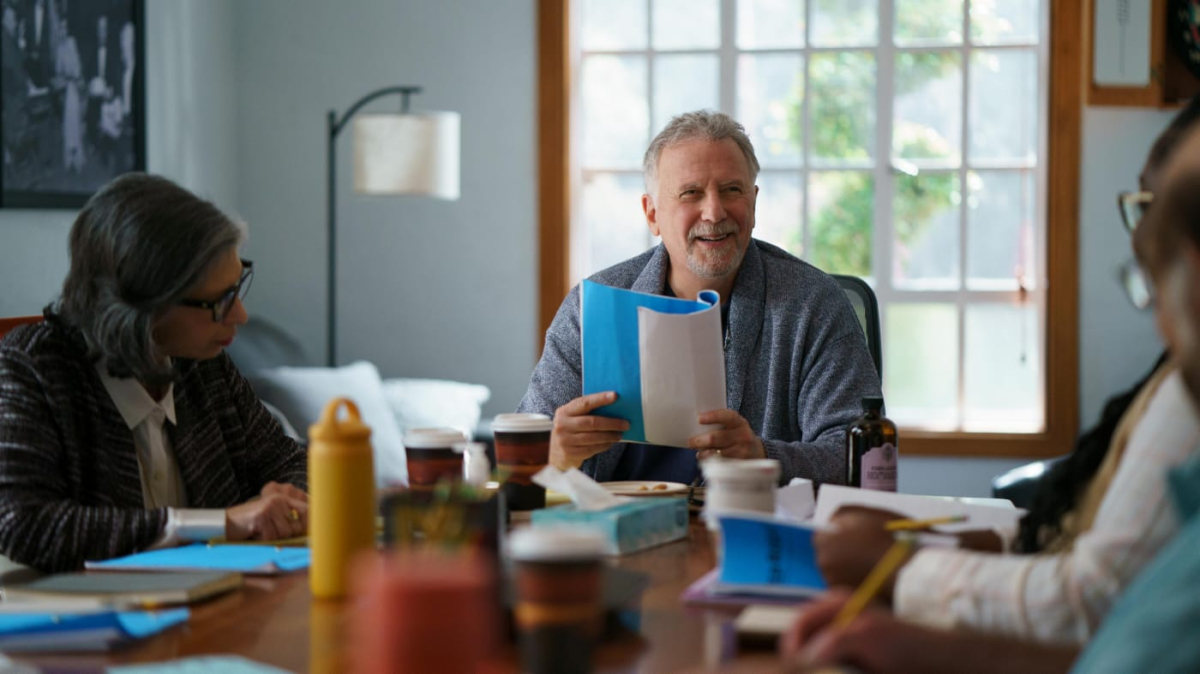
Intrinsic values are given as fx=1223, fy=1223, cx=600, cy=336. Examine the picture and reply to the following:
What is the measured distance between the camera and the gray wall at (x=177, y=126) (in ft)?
11.2

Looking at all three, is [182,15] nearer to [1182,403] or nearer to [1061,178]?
[1061,178]

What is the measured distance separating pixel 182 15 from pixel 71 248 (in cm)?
266

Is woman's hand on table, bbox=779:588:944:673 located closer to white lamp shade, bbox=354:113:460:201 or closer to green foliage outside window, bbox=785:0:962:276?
white lamp shade, bbox=354:113:460:201

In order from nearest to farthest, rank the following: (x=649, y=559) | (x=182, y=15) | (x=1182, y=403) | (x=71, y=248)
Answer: (x=1182, y=403), (x=649, y=559), (x=71, y=248), (x=182, y=15)

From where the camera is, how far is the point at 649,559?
1.53m

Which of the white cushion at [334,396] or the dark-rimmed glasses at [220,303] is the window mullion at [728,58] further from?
the dark-rimmed glasses at [220,303]

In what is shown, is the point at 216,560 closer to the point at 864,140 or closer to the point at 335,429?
the point at 335,429

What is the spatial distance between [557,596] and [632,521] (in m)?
0.65

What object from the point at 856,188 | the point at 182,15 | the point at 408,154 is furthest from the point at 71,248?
the point at 856,188

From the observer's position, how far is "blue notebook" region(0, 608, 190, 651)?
1149mm

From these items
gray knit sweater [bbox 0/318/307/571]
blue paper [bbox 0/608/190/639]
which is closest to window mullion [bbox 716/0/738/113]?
gray knit sweater [bbox 0/318/307/571]

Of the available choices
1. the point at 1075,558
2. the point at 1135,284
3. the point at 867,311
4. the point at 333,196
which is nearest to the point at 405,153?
the point at 333,196

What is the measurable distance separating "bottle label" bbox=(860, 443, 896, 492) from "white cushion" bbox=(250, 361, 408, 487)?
189 cm

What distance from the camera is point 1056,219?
4.15m
